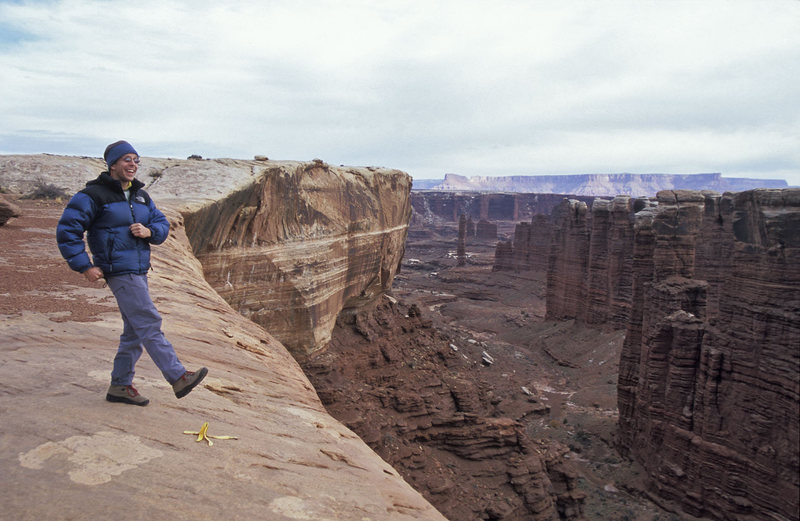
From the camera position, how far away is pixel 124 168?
410cm

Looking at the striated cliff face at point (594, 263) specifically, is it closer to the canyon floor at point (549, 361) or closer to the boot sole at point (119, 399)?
the canyon floor at point (549, 361)

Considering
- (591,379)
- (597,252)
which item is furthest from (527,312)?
(591,379)

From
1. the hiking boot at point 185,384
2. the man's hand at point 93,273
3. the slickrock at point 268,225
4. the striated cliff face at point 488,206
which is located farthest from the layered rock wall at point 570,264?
the striated cliff face at point 488,206

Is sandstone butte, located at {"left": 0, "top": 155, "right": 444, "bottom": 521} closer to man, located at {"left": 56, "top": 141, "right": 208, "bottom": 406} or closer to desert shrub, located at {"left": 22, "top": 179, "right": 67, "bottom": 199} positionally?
man, located at {"left": 56, "top": 141, "right": 208, "bottom": 406}

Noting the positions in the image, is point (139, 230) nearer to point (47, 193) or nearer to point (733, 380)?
point (47, 193)

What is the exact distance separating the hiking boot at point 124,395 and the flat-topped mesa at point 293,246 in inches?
282

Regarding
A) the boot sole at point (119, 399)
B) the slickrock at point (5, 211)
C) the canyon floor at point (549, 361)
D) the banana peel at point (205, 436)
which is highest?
the slickrock at point (5, 211)

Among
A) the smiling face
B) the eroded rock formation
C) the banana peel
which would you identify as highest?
the smiling face

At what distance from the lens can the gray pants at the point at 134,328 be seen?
3.96 metres

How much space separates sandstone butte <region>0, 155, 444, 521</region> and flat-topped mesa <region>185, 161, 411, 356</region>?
0.18 ft

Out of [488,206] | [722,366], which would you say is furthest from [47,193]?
[488,206]

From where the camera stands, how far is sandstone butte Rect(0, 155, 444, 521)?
2861 mm

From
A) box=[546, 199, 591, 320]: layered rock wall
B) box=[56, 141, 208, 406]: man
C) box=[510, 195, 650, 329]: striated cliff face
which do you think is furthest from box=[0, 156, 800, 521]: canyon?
box=[546, 199, 591, 320]: layered rock wall

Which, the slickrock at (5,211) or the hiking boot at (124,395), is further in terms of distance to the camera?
the slickrock at (5,211)
